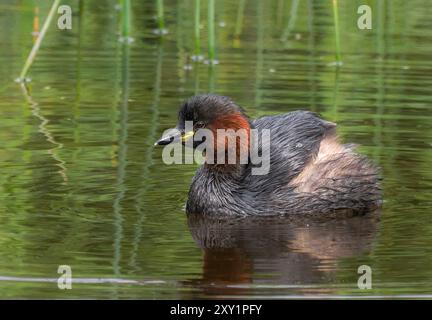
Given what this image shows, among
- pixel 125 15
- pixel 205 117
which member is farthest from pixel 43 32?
pixel 205 117

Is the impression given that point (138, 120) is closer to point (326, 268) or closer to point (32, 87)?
point (32, 87)

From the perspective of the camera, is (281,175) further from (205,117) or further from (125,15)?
(125,15)

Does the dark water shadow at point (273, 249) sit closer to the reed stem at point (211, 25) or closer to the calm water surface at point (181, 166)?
the calm water surface at point (181, 166)

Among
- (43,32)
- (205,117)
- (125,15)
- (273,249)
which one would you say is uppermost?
(125,15)

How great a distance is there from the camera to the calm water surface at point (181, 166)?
6891 millimetres

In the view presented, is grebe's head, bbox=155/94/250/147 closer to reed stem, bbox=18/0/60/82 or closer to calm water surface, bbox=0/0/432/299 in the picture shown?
calm water surface, bbox=0/0/432/299

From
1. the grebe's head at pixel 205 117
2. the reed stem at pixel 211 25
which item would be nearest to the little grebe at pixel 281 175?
the grebe's head at pixel 205 117

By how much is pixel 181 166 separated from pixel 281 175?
140 centimetres

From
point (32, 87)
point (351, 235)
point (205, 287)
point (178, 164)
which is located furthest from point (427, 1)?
point (205, 287)

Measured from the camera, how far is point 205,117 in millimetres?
8633

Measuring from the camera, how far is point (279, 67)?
13641mm

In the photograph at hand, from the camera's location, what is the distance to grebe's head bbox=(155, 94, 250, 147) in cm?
862

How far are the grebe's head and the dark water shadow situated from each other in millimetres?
628

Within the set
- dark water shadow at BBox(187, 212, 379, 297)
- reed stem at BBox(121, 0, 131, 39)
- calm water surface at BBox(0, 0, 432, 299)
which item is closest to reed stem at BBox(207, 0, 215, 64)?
calm water surface at BBox(0, 0, 432, 299)
